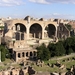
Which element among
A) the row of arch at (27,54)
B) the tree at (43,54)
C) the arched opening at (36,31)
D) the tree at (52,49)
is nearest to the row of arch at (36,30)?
the arched opening at (36,31)

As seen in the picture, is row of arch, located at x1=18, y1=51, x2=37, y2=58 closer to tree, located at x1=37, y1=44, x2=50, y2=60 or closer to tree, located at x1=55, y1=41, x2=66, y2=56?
tree, located at x1=37, y1=44, x2=50, y2=60

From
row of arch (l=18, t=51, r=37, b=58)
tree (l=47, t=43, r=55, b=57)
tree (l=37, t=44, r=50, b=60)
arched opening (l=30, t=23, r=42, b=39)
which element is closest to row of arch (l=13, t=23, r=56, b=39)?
arched opening (l=30, t=23, r=42, b=39)

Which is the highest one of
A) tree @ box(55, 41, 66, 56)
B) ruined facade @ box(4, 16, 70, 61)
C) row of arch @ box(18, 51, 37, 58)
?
ruined facade @ box(4, 16, 70, 61)

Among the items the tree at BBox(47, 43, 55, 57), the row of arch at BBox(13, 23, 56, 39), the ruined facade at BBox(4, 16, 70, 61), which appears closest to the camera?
the tree at BBox(47, 43, 55, 57)

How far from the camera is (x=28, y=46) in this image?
3862 cm

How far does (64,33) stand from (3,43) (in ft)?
55.6

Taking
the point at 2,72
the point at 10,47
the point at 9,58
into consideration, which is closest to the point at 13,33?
the point at 10,47

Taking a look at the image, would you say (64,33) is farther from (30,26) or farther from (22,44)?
(22,44)

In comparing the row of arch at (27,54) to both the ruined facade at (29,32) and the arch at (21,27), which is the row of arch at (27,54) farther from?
the arch at (21,27)

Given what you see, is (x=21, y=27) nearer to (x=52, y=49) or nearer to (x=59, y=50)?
(x=52, y=49)

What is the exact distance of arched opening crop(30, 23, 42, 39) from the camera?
50.1m

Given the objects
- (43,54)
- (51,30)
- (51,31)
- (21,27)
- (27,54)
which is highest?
(21,27)

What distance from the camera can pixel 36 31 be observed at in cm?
5197

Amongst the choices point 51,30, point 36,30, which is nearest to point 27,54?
point 36,30
